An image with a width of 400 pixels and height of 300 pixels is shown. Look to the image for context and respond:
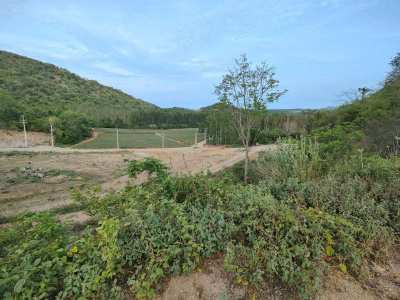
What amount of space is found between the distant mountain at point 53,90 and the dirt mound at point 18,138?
7.38 feet

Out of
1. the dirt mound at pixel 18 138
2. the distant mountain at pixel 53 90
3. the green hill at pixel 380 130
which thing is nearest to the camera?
the green hill at pixel 380 130

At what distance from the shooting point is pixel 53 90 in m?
32.8

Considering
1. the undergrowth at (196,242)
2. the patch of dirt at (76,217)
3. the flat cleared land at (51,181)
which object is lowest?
the flat cleared land at (51,181)

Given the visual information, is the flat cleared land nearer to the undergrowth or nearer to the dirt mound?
the undergrowth

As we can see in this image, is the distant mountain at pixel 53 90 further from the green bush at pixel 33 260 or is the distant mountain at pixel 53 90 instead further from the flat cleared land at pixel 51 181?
the green bush at pixel 33 260

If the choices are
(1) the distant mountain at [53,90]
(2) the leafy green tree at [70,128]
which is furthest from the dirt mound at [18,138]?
(1) the distant mountain at [53,90]

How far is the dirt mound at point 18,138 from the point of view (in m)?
15.8

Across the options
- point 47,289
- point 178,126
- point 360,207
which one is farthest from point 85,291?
point 178,126

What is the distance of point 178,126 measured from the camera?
90.7 ft

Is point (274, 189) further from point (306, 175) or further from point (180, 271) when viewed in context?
point (180, 271)

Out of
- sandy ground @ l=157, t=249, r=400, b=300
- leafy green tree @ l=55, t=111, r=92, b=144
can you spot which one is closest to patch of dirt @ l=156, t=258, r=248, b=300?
sandy ground @ l=157, t=249, r=400, b=300

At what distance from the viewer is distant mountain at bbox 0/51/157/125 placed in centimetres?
2562

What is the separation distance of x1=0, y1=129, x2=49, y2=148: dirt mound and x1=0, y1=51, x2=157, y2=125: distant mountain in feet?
7.38

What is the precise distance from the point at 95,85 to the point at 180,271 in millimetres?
49943
